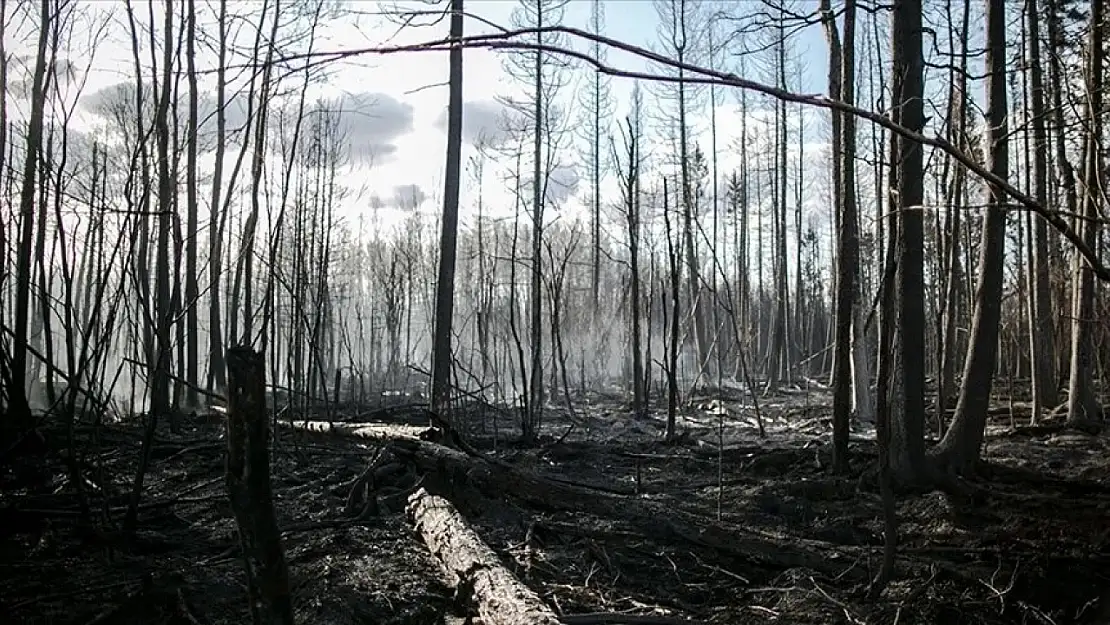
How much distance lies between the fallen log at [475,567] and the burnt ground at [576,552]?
14cm

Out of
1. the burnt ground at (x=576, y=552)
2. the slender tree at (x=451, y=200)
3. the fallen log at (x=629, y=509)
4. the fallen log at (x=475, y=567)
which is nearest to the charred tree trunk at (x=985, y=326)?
the burnt ground at (x=576, y=552)

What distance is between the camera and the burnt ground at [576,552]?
145 inches

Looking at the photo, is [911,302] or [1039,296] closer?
[911,302]

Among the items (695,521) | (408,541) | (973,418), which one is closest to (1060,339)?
(973,418)

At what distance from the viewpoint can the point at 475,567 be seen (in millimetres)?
3666

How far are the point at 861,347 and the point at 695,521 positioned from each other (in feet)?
22.8

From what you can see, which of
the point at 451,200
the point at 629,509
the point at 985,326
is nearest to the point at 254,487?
the point at 629,509

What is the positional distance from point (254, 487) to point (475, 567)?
6.01 feet

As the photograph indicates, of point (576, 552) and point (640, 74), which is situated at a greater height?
point (640, 74)

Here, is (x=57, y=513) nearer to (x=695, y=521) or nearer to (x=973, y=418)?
(x=695, y=521)

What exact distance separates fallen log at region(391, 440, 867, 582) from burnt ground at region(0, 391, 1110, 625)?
0.15 feet

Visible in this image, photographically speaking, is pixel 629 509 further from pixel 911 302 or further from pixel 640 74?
pixel 640 74

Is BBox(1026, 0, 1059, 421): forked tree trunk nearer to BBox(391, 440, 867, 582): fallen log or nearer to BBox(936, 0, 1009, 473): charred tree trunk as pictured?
BBox(936, 0, 1009, 473): charred tree trunk

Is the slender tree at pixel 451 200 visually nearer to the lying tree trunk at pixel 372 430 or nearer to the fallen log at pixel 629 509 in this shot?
the lying tree trunk at pixel 372 430
